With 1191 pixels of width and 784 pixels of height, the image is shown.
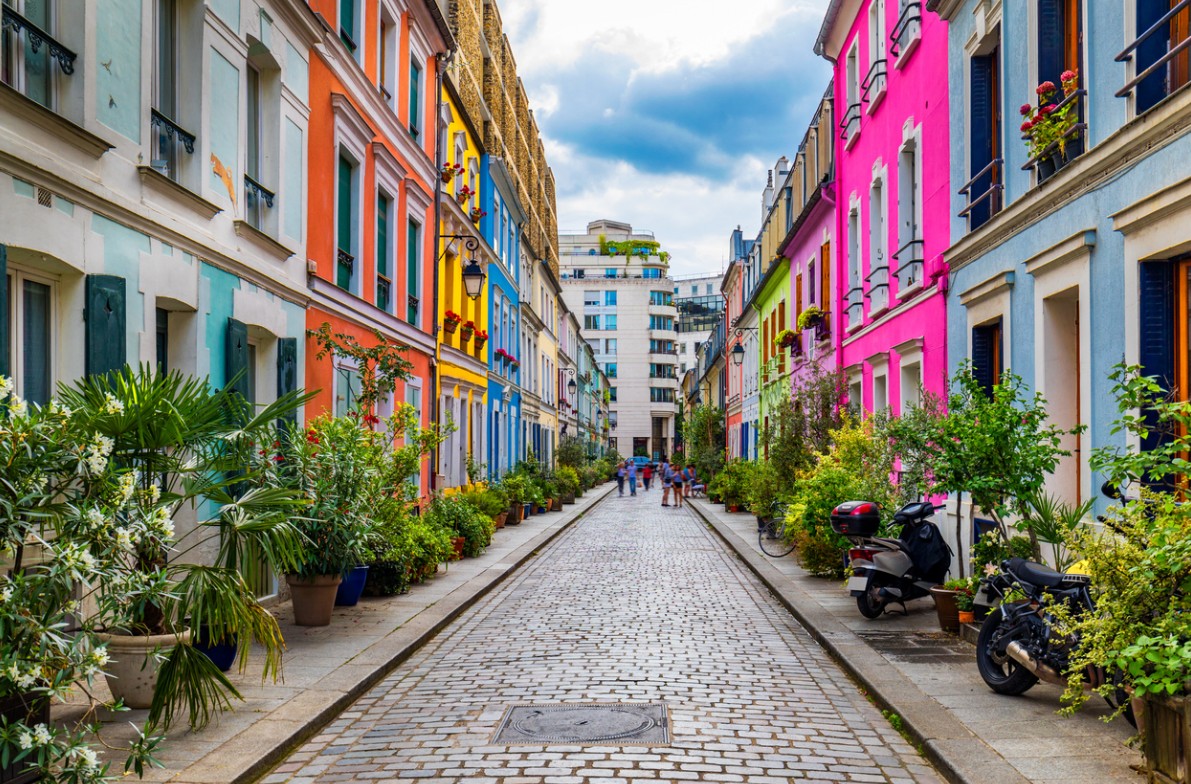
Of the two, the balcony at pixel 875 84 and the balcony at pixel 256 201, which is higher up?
the balcony at pixel 875 84

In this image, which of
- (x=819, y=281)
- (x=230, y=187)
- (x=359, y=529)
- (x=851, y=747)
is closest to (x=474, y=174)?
(x=819, y=281)

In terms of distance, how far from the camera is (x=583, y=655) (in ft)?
29.5

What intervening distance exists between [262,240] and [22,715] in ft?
24.3

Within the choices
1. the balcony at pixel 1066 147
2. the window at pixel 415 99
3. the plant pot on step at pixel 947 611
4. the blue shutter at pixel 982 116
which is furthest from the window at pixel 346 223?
the balcony at pixel 1066 147

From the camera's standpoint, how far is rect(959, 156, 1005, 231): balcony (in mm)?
11180

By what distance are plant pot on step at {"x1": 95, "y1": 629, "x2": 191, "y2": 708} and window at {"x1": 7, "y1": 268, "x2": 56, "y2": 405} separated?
5.99 ft

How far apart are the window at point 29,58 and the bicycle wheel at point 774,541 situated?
12.6 metres

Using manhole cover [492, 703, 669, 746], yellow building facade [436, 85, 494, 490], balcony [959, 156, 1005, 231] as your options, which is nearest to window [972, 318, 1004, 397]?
balcony [959, 156, 1005, 231]

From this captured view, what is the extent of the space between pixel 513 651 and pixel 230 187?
528 centimetres

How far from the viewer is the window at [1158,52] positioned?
23.7 feet

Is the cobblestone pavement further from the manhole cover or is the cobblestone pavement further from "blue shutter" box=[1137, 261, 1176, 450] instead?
"blue shutter" box=[1137, 261, 1176, 450]

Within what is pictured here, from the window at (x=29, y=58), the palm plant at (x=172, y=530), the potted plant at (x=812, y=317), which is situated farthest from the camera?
the potted plant at (x=812, y=317)

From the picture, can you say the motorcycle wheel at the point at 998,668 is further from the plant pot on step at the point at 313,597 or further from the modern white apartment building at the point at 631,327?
the modern white apartment building at the point at 631,327

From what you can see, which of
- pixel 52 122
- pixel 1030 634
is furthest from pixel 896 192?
pixel 52 122
